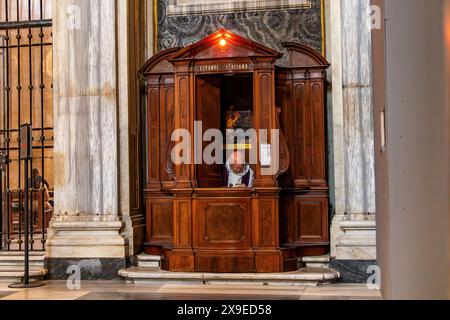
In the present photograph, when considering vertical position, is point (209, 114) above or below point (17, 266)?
above

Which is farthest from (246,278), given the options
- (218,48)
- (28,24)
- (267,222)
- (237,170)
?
(28,24)

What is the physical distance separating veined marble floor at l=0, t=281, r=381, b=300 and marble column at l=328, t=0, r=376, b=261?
1.94 ft

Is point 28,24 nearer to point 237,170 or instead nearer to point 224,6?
point 224,6

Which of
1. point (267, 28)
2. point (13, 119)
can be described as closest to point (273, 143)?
point (267, 28)

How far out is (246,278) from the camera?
8.35 m

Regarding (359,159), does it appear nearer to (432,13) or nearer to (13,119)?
(432,13)

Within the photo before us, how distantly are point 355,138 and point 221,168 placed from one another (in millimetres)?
1922

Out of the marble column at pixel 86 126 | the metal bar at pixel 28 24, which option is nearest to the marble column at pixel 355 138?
the marble column at pixel 86 126

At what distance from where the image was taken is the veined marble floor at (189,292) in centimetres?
754

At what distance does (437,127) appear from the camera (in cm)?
448

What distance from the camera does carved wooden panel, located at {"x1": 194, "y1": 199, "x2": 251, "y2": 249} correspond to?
8.60m

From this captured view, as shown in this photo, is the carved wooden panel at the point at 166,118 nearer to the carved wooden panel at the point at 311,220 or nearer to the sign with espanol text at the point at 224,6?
the sign with espanol text at the point at 224,6

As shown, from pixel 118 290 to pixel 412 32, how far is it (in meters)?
5.01

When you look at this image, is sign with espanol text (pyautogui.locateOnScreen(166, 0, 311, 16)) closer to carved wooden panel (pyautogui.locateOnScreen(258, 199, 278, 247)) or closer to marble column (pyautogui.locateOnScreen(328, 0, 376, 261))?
marble column (pyautogui.locateOnScreen(328, 0, 376, 261))
